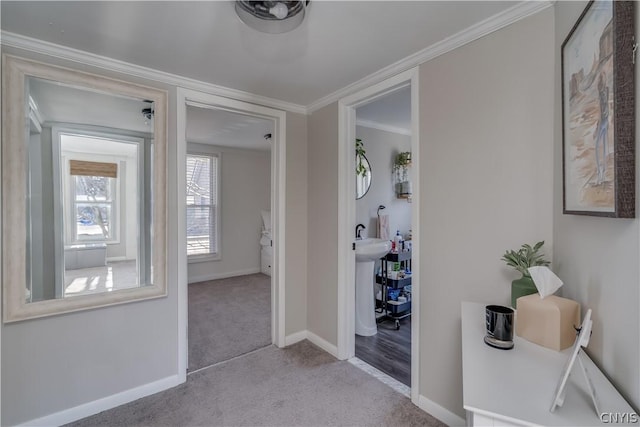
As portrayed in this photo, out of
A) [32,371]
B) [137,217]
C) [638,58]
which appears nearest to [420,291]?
[638,58]

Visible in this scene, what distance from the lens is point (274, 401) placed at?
2010 millimetres

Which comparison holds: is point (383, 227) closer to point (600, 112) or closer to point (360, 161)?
point (360, 161)

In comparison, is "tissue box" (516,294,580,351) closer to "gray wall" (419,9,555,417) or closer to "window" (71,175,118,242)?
"gray wall" (419,9,555,417)

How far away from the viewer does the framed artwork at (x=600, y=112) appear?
78 cm

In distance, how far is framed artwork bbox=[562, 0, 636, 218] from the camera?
78 cm

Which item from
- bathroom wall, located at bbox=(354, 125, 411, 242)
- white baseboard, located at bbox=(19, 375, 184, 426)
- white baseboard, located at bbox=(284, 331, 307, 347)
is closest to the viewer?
white baseboard, located at bbox=(19, 375, 184, 426)

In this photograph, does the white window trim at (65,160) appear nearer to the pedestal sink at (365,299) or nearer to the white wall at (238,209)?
the pedestal sink at (365,299)

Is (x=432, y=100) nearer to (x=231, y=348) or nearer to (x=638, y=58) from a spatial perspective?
(x=638, y=58)

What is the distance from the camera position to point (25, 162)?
1.71 meters

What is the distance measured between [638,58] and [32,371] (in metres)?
3.03

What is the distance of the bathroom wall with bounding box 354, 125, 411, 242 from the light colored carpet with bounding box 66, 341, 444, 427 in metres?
1.69

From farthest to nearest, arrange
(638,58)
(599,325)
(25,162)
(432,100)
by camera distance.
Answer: (432,100)
(25,162)
(599,325)
(638,58)

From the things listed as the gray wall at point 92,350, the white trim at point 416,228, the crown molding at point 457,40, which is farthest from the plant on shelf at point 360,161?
the gray wall at point 92,350

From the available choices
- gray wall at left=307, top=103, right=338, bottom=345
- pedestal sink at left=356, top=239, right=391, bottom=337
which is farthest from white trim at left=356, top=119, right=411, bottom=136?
pedestal sink at left=356, top=239, right=391, bottom=337
